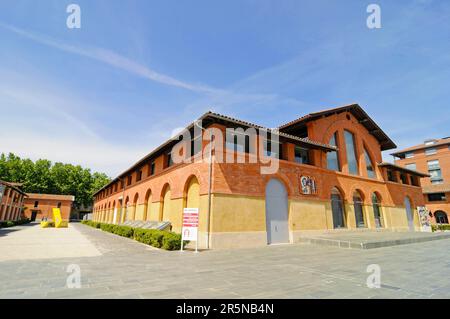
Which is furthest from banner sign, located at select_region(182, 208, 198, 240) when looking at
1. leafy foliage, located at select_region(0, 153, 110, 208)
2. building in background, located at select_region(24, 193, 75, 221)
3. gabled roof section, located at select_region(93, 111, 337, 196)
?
leafy foliage, located at select_region(0, 153, 110, 208)

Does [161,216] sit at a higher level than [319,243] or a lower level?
higher

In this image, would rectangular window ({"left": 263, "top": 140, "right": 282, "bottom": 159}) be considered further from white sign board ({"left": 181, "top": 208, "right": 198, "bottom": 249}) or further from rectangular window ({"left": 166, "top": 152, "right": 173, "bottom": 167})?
rectangular window ({"left": 166, "top": 152, "right": 173, "bottom": 167})

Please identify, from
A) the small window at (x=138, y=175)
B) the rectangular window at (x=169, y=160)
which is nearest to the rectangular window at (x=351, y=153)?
the rectangular window at (x=169, y=160)

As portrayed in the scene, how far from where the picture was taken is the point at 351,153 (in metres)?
21.1

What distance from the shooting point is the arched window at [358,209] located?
1907 centimetres

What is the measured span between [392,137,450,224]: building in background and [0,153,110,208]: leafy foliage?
247ft

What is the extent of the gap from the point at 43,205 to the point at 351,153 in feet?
217

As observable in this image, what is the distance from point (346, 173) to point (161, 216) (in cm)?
1560

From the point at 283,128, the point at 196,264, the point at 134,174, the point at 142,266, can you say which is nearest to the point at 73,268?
the point at 142,266

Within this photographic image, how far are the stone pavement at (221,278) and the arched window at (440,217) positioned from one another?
41.1 metres

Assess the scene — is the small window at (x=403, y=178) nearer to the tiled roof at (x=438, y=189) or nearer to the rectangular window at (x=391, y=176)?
the rectangular window at (x=391, y=176)

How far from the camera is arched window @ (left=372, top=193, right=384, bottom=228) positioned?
20.8 metres
